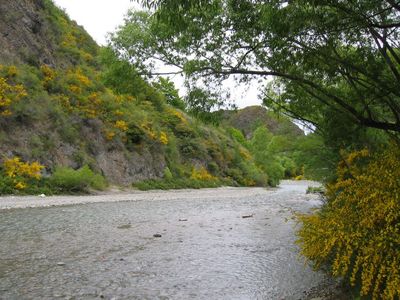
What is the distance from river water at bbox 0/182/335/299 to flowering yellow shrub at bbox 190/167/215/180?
26.4 metres

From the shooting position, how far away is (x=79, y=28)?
138 ft

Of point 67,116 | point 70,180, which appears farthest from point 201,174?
point 70,180

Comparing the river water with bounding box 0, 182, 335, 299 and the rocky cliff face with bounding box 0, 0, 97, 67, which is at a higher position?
the rocky cliff face with bounding box 0, 0, 97, 67

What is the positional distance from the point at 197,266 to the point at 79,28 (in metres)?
40.2

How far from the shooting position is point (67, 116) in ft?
90.7

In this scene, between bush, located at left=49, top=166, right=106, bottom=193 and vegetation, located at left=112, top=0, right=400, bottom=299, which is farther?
bush, located at left=49, top=166, right=106, bottom=193

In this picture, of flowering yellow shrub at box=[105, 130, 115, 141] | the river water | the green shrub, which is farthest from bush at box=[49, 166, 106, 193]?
the green shrub

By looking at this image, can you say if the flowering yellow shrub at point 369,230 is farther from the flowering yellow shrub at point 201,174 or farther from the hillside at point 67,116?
the flowering yellow shrub at point 201,174

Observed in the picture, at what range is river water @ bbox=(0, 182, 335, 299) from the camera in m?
5.51

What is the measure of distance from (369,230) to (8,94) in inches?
901

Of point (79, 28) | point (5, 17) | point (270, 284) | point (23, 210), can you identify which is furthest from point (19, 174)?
point (79, 28)

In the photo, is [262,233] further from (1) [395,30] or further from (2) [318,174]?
(1) [395,30]

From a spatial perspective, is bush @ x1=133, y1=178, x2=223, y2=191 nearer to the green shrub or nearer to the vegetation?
the green shrub

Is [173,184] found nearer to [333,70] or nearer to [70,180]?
[70,180]
